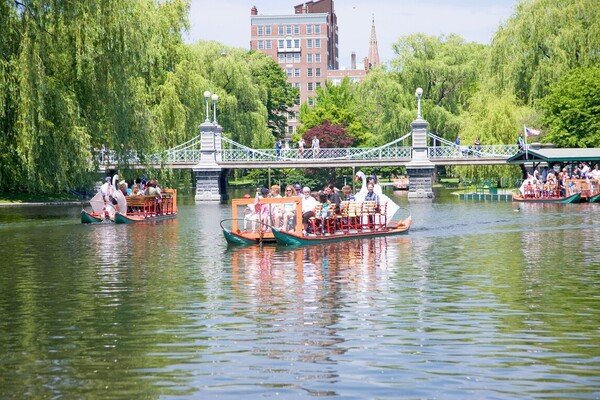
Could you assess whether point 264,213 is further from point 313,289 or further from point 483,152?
point 483,152

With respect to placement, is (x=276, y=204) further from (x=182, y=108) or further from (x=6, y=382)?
(x=182, y=108)

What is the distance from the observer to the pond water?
38.4ft

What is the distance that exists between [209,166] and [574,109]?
22.3 m

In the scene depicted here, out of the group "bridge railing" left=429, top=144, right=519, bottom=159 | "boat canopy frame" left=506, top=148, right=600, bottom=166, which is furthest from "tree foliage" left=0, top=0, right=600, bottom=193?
"boat canopy frame" left=506, top=148, right=600, bottom=166

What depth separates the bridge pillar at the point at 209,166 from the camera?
7156cm

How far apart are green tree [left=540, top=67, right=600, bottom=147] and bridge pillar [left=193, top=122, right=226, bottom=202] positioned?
19970 millimetres

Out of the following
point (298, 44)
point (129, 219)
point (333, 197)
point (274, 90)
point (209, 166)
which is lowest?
point (129, 219)

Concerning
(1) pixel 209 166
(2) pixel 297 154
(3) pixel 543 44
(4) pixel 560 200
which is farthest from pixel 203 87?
(4) pixel 560 200

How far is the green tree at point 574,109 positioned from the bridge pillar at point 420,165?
7340 millimetres

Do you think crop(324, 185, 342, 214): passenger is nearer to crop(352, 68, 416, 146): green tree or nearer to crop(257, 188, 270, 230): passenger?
crop(257, 188, 270, 230): passenger

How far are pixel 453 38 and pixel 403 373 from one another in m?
83.6

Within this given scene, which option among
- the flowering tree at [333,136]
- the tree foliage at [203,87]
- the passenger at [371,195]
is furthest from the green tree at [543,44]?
the passenger at [371,195]

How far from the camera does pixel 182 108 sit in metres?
63.5

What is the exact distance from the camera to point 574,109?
67.3m
